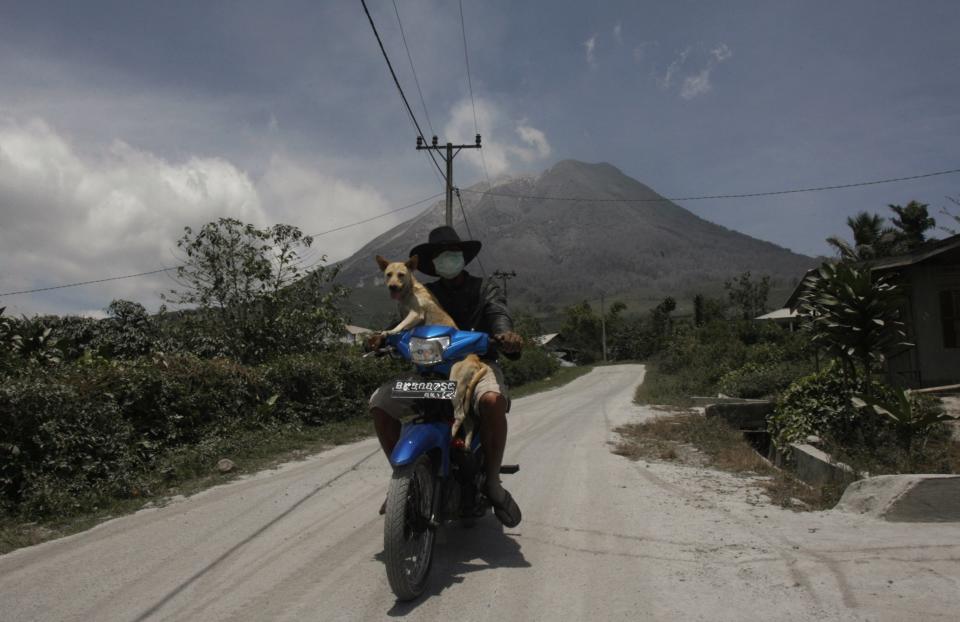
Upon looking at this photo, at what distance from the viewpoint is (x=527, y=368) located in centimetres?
3388

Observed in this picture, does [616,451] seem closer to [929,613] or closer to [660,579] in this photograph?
[660,579]

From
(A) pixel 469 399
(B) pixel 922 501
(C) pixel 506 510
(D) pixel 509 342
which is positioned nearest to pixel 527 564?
(C) pixel 506 510

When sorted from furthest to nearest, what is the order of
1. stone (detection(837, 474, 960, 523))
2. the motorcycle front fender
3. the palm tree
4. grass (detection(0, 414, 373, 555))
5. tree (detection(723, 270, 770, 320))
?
tree (detection(723, 270, 770, 320)) → the palm tree → grass (detection(0, 414, 373, 555)) → stone (detection(837, 474, 960, 523)) → the motorcycle front fender

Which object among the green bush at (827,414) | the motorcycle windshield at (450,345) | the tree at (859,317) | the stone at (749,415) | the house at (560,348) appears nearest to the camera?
the motorcycle windshield at (450,345)

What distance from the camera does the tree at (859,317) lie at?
634 centimetres

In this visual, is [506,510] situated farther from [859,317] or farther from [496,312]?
[859,317]

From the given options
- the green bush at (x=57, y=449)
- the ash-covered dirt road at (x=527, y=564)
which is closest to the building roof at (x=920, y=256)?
the ash-covered dirt road at (x=527, y=564)

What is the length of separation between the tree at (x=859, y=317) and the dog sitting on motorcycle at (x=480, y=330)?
4.24 metres

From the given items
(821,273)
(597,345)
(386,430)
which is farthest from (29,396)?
(597,345)

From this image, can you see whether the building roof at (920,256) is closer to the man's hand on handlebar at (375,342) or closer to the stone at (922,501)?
the stone at (922,501)

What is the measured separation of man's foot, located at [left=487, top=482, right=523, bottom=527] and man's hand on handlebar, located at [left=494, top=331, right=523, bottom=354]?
773mm

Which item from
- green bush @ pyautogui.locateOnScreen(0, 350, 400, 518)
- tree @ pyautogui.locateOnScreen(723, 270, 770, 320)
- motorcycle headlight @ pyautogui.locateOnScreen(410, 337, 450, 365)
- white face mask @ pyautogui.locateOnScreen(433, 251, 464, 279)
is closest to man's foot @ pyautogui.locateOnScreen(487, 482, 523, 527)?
motorcycle headlight @ pyautogui.locateOnScreen(410, 337, 450, 365)

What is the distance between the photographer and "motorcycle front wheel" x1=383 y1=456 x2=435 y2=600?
289cm

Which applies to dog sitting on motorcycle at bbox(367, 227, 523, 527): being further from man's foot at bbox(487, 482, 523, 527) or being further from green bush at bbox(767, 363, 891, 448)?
green bush at bbox(767, 363, 891, 448)
